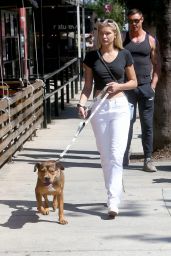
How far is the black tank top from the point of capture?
6.87 meters

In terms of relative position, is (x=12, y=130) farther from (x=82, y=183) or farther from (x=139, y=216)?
(x=139, y=216)

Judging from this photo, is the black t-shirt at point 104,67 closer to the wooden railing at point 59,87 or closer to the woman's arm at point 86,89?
the woman's arm at point 86,89

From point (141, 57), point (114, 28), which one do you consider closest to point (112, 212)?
point (114, 28)

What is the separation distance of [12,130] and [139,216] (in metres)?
3.29

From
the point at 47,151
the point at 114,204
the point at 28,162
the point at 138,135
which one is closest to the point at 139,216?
the point at 114,204

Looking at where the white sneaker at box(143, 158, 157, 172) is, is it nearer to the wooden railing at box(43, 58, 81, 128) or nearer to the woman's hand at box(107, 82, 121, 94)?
the woman's hand at box(107, 82, 121, 94)

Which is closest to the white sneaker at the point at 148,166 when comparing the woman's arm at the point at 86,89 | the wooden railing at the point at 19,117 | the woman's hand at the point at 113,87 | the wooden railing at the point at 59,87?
the wooden railing at the point at 19,117

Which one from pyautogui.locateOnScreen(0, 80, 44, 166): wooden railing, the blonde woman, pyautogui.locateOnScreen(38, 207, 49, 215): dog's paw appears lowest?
pyautogui.locateOnScreen(38, 207, 49, 215): dog's paw

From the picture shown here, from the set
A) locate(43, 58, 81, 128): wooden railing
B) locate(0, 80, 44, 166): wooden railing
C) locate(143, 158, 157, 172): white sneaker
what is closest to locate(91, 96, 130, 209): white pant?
locate(143, 158, 157, 172): white sneaker

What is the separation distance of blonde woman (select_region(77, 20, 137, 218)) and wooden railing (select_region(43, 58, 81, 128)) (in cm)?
624

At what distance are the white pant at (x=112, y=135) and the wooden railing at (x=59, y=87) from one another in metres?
6.26

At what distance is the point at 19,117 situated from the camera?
28.8ft

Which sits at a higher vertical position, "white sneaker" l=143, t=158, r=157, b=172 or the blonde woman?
the blonde woman

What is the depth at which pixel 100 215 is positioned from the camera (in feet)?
18.1
